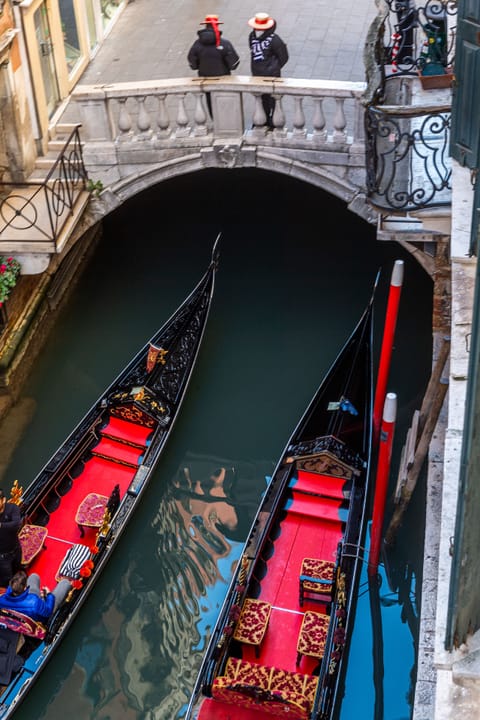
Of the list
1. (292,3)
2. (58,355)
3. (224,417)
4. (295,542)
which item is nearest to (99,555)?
(295,542)

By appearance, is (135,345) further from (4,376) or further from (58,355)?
(4,376)

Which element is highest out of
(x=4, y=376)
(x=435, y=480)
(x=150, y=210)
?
(x=150, y=210)

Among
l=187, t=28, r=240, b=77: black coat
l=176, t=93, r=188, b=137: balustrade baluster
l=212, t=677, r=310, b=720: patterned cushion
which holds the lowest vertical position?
l=212, t=677, r=310, b=720: patterned cushion

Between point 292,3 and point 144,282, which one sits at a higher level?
point 292,3

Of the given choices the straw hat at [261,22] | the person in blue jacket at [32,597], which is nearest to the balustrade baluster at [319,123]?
the straw hat at [261,22]

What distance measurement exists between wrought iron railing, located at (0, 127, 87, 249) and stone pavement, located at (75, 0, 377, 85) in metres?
2.12

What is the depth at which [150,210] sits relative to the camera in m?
10.6

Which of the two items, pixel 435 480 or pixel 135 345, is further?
pixel 135 345

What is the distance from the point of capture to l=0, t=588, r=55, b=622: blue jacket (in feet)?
18.9

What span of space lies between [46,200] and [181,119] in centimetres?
120

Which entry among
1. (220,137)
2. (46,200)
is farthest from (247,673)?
(220,137)

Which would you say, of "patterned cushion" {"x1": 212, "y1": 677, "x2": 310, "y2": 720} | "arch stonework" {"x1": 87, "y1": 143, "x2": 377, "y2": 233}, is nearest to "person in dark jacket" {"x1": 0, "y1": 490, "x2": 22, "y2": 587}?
"patterned cushion" {"x1": 212, "y1": 677, "x2": 310, "y2": 720}

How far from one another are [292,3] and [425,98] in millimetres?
5142

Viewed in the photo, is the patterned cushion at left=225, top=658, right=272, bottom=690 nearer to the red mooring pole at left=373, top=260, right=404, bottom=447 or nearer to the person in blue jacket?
the person in blue jacket
